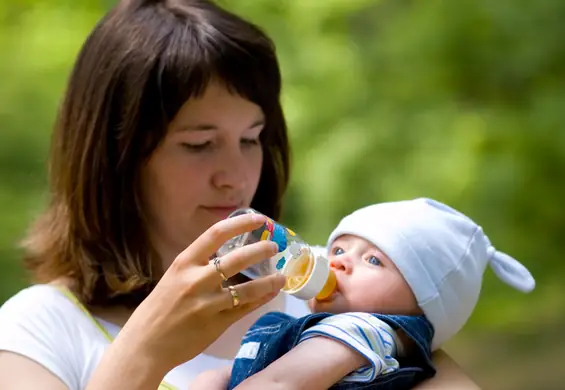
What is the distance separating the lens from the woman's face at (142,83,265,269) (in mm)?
1499

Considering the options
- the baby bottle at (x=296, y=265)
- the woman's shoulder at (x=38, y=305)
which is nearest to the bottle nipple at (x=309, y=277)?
the baby bottle at (x=296, y=265)

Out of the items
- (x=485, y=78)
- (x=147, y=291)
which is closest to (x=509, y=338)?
(x=485, y=78)

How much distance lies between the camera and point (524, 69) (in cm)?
250

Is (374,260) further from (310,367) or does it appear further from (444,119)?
(444,119)

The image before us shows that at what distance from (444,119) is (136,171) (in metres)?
1.20

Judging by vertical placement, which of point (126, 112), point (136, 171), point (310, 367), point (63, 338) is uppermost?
point (126, 112)

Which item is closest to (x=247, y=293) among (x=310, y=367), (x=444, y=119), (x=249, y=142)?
(x=310, y=367)

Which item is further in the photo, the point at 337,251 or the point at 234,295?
the point at 337,251

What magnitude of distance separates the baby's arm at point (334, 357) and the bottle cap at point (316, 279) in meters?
0.06

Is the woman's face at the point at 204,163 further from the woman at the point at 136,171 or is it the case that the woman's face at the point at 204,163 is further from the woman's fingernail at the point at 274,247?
the woman's fingernail at the point at 274,247

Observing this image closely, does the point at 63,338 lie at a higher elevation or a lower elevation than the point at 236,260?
lower

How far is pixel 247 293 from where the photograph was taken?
45.1 inches

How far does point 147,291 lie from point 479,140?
1.21 m

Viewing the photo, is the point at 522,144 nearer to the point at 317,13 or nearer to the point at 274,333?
the point at 317,13
